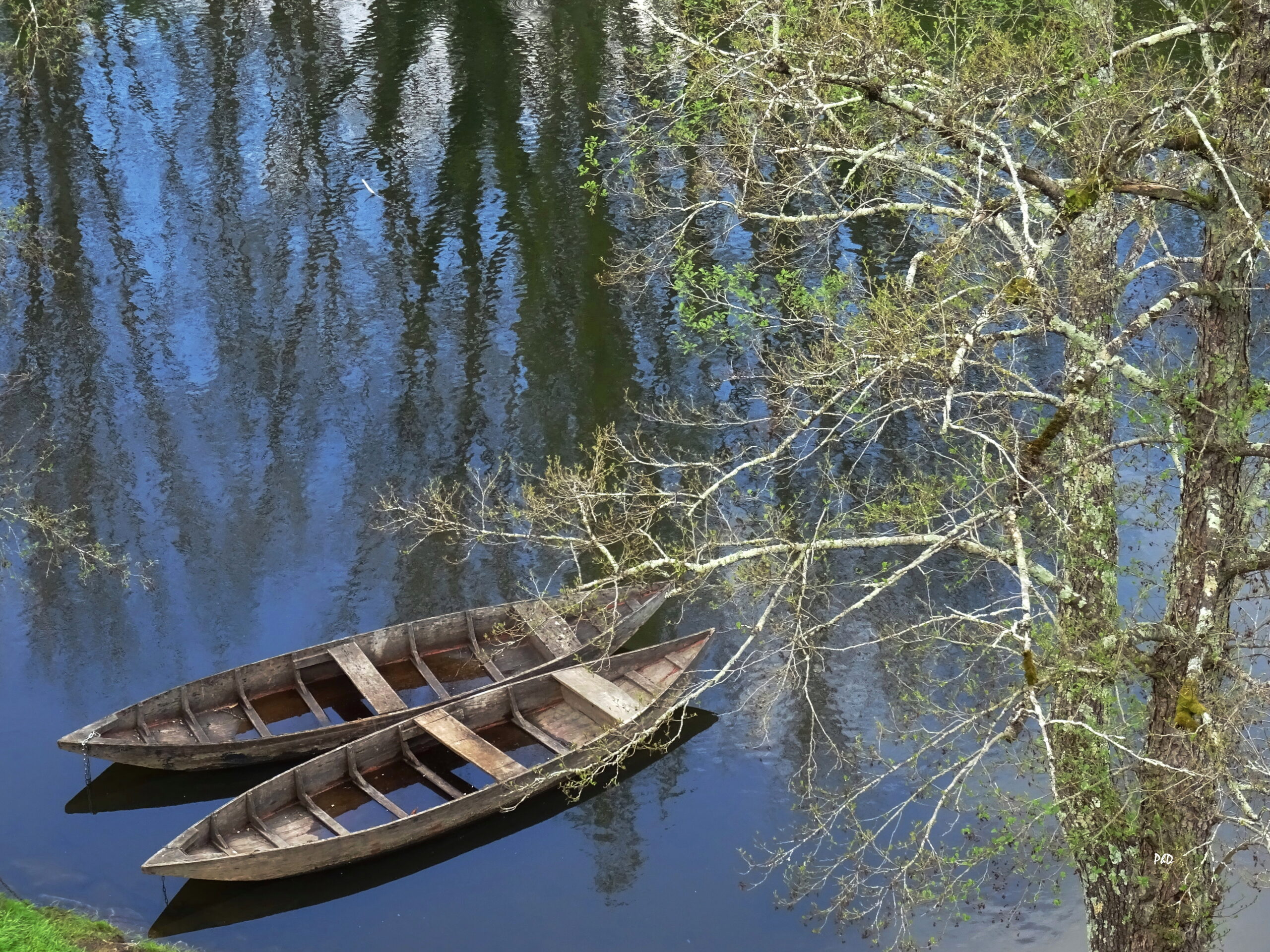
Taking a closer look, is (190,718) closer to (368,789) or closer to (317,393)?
(368,789)

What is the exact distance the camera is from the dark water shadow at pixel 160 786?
14.9 metres

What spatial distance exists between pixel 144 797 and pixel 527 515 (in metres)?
6.87

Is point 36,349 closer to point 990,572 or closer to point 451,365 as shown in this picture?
point 451,365

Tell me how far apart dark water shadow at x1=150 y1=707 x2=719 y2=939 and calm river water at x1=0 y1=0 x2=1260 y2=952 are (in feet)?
0.12

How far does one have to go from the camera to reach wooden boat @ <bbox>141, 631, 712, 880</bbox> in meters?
13.3

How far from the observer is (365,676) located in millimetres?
15609

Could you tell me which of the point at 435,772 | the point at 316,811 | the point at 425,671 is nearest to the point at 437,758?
the point at 435,772

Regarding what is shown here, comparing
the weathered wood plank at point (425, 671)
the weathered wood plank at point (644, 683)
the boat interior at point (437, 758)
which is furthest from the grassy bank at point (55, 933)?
the weathered wood plank at point (644, 683)

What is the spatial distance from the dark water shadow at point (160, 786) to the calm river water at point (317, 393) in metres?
0.05

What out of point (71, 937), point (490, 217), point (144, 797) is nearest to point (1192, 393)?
point (71, 937)

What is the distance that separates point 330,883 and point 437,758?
1967 millimetres

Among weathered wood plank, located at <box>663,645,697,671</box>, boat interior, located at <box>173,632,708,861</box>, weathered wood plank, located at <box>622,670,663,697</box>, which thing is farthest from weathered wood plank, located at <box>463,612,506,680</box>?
weathered wood plank, located at <box>663,645,697,671</box>

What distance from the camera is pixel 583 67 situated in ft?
107

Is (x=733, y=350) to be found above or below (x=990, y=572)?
above
